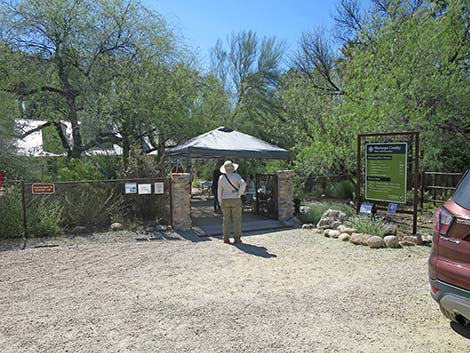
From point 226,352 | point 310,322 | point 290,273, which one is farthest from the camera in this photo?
point 290,273

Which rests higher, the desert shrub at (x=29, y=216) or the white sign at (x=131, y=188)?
the white sign at (x=131, y=188)

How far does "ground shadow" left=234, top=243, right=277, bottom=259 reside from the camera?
6.70 m

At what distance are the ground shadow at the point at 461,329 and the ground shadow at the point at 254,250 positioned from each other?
3227 mm

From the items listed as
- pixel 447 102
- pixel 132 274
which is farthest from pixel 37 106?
pixel 447 102

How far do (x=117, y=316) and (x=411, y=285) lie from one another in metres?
3.73

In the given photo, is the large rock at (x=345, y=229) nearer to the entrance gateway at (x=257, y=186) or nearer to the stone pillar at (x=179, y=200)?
the entrance gateway at (x=257, y=186)

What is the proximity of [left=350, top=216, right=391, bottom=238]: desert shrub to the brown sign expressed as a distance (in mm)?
6680

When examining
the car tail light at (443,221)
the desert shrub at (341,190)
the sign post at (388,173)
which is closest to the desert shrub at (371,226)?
the sign post at (388,173)

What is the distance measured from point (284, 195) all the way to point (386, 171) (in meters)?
2.77

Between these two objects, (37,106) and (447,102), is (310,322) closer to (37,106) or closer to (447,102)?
(447,102)

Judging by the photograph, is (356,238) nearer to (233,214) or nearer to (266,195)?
(233,214)

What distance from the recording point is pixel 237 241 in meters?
7.67

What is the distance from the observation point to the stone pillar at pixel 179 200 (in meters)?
8.91

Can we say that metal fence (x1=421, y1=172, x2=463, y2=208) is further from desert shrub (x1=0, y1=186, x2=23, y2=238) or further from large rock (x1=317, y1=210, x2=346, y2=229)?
desert shrub (x1=0, y1=186, x2=23, y2=238)
